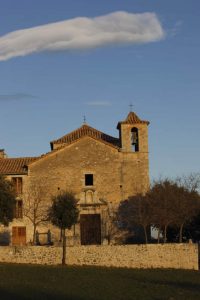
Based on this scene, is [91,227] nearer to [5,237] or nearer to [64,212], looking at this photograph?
[5,237]

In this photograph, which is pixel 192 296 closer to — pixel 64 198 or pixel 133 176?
pixel 64 198

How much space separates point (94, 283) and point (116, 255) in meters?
11.2

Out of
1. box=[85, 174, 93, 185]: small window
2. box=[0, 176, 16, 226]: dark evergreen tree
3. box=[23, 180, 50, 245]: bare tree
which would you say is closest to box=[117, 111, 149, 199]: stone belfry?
box=[85, 174, 93, 185]: small window

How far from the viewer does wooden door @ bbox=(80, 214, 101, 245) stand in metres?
46.5

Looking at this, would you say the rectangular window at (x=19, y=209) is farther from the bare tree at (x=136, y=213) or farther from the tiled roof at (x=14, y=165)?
the bare tree at (x=136, y=213)

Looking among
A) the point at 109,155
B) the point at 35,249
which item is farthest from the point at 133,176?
the point at 35,249

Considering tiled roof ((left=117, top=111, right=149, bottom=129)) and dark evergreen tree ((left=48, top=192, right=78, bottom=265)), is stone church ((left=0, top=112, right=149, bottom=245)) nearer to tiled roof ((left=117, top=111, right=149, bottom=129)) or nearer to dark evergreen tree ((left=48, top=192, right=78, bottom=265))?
tiled roof ((left=117, top=111, right=149, bottom=129))

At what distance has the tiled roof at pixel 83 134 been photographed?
51.7 metres

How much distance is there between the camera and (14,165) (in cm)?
4828

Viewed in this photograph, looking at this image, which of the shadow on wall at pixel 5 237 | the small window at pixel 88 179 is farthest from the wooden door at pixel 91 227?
the shadow on wall at pixel 5 237

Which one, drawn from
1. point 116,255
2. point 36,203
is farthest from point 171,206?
point 36,203

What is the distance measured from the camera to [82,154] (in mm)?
48219

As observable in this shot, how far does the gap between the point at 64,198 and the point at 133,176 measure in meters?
10.6

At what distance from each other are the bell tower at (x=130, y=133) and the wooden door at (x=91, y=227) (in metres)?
6.65
